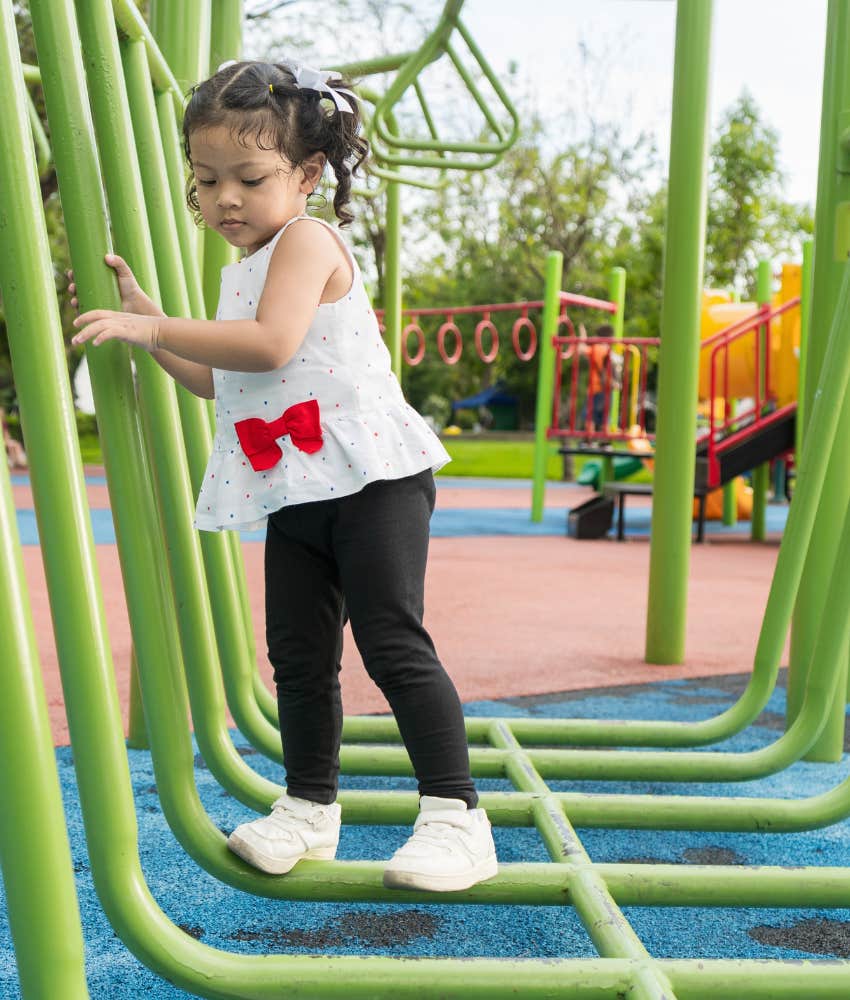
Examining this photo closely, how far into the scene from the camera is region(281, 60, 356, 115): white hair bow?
3.86 feet

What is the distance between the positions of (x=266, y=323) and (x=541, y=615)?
107 inches

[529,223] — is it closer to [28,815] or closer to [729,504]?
[729,504]

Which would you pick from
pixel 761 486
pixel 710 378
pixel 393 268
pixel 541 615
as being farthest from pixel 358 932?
pixel 710 378

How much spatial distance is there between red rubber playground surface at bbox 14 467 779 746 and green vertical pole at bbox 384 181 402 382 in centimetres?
101

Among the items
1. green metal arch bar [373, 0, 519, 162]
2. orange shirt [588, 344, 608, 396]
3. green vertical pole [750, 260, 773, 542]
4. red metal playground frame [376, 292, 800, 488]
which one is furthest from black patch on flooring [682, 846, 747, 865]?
orange shirt [588, 344, 608, 396]

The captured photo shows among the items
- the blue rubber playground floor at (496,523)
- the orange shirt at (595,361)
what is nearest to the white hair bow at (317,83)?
the blue rubber playground floor at (496,523)

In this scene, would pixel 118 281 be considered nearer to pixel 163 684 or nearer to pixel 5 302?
pixel 5 302

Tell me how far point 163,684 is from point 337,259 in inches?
18.1

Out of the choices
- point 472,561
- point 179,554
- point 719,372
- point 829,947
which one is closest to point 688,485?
point 829,947

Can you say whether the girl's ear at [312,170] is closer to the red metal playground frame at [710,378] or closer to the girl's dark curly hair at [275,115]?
the girl's dark curly hair at [275,115]

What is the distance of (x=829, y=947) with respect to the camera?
4.08 ft

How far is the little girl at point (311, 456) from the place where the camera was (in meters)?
Result: 1.12

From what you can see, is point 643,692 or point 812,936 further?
point 643,692

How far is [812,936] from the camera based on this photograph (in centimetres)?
127
